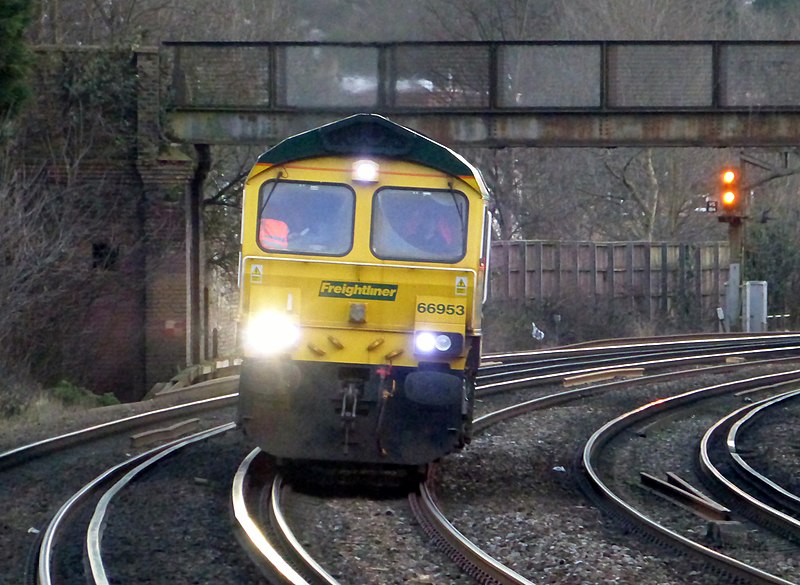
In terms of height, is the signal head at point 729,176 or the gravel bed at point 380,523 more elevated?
the signal head at point 729,176

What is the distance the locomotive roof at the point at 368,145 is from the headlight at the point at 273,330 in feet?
4.31

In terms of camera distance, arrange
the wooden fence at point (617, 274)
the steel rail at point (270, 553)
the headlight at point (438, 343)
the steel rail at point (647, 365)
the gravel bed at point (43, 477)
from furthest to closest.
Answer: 1. the wooden fence at point (617, 274)
2. the steel rail at point (647, 365)
3. the headlight at point (438, 343)
4. the gravel bed at point (43, 477)
5. the steel rail at point (270, 553)

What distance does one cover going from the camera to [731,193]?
26703 millimetres

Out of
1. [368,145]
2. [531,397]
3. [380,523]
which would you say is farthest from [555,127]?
[380,523]

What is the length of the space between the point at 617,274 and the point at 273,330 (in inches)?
899

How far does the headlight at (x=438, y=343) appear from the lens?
925 centimetres

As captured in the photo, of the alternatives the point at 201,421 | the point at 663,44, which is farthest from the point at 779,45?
the point at 201,421

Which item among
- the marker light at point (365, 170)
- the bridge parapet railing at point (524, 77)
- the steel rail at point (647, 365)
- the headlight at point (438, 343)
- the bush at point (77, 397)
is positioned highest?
the bridge parapet railing at point (524, 77)

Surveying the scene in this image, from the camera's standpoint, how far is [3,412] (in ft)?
50.9

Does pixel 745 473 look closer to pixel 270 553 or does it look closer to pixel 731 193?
pixel 270 553

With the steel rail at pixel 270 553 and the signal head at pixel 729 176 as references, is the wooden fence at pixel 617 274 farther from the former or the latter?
the steel rail at pixel 270 553

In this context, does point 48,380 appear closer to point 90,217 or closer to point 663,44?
point 90,217

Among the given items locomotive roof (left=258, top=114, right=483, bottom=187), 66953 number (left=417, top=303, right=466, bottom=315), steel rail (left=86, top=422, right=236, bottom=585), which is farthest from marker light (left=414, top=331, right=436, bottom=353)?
steel rail (left=86, top=422, right=236, bottom=585)

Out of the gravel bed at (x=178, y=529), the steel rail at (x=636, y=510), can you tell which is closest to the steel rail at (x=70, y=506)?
the gravel bed at (x=178, y=529)
